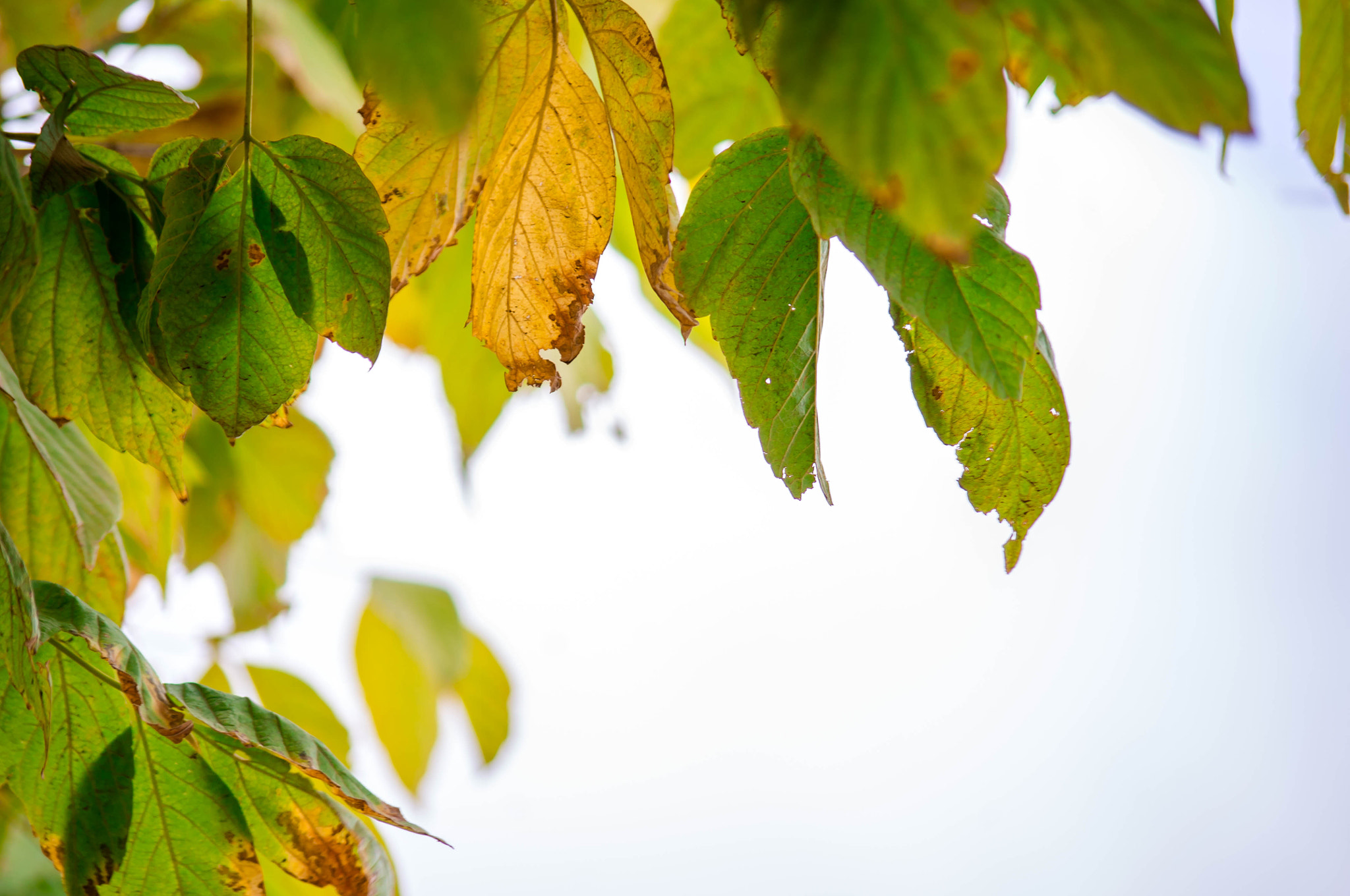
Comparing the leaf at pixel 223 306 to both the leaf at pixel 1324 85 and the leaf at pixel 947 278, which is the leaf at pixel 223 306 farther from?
the leaf at pixel 1324 85

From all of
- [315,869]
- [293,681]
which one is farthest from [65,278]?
[293,681]

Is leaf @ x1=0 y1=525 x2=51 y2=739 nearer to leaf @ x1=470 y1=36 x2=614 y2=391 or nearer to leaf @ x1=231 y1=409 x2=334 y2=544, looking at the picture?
leaf @ x1=470 y1=36 x2=614 y2=391

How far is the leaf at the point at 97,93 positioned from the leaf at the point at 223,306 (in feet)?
0.09

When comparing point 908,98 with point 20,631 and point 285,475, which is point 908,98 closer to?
point 20,631

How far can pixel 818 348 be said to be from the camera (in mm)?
271

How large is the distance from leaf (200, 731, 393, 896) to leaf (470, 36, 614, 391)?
0.14 m

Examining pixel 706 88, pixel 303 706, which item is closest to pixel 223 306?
pixel 706 88

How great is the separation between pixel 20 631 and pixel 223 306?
0.09 meters

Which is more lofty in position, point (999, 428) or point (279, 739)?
point (999, 428)

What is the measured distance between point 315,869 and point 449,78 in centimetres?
24

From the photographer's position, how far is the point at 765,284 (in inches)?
10.7

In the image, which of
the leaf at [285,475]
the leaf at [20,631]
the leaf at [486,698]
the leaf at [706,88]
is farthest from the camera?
the leaf at [486,698]

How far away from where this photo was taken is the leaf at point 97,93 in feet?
0.85

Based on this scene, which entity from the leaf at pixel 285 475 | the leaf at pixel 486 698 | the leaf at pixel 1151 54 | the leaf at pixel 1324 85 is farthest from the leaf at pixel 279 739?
the leaf at pixel 486 698
